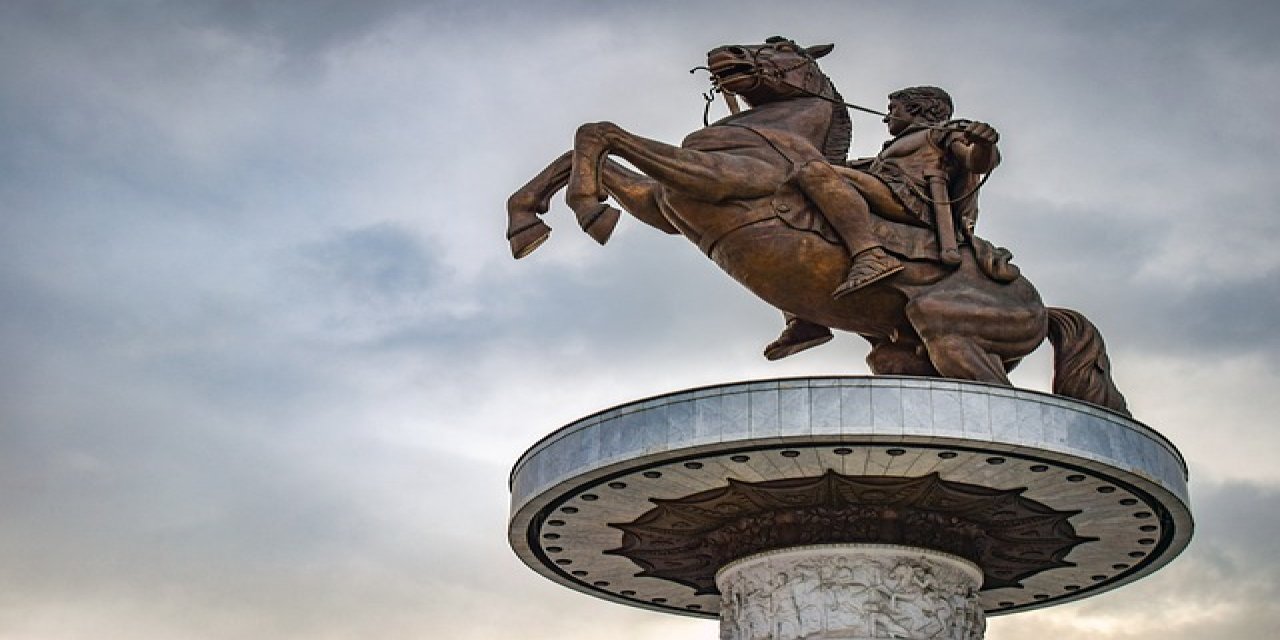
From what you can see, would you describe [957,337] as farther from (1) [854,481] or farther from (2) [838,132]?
(2) [838,132]

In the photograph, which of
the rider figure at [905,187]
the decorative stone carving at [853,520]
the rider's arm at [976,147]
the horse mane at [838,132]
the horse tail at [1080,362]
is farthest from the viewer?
the horse mane at [838,132]

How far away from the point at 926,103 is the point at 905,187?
1983mm

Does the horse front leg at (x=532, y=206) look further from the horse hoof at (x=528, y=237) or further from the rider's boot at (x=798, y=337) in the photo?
the rider's boot at (x=798, y=337)

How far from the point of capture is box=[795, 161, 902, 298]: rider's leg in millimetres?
16969

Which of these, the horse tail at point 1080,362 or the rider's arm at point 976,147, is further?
the horse tail at point 1080,362

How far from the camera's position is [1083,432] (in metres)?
15.4

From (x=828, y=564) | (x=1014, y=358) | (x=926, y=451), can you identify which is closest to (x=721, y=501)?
(x=828, y=564)

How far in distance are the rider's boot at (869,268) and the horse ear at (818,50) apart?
304cm

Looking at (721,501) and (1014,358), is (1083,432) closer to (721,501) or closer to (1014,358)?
(1014,358)

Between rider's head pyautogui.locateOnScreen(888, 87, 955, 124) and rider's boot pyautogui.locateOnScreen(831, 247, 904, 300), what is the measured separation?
2626mm

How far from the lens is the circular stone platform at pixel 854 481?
15.1 metres

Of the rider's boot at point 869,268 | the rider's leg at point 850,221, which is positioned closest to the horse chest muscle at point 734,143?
the rider's leg at point 850,221

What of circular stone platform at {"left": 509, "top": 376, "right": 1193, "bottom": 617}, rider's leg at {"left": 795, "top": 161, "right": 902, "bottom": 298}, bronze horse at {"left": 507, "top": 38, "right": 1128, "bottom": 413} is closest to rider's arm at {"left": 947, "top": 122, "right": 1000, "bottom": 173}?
bronze horse at {"left": 507, "top": 38, "right": 1128, "bottom": 413}

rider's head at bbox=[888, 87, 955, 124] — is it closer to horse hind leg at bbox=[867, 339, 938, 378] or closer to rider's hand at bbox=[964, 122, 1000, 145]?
rider's hand at bbox=[964, 122, 1000, 145]
